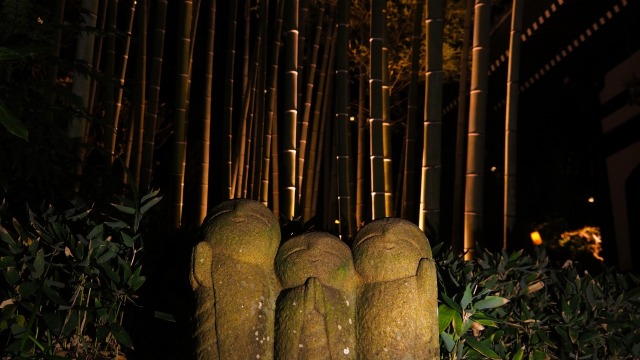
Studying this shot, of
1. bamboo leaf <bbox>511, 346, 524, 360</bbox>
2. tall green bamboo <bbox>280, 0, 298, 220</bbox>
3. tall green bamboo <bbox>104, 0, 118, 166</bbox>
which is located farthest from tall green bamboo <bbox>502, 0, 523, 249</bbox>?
tall green bamboo <bbox>104, 0, 118, 166</bbox>

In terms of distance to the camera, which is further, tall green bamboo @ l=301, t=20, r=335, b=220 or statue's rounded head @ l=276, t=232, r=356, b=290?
tall green bamboo @ l=301, t=20, r=335, b=220

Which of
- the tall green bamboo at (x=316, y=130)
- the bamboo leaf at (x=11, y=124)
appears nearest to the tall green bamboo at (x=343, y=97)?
the tall green bamboo at (x=316, y=130)

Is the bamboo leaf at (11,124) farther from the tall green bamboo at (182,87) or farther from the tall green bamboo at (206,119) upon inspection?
the tall green bamboo at (206,119)

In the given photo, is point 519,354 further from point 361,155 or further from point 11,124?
point 361,155

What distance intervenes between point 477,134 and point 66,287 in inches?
76.7

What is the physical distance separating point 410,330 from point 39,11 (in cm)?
267

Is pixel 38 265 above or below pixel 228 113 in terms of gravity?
below

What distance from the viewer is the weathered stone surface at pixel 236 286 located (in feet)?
5.60

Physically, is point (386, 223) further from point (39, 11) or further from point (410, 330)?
point (39, 11)

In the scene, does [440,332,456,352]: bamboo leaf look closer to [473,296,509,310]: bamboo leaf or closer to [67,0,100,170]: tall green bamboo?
[473,296,509,310]: bamboo leaf

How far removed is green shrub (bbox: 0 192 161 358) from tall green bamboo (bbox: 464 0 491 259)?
1.58 meters

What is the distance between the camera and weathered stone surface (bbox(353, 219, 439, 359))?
5.66ft

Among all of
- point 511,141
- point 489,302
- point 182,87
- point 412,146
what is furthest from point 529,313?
point 182,87

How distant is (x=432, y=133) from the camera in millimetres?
3100
